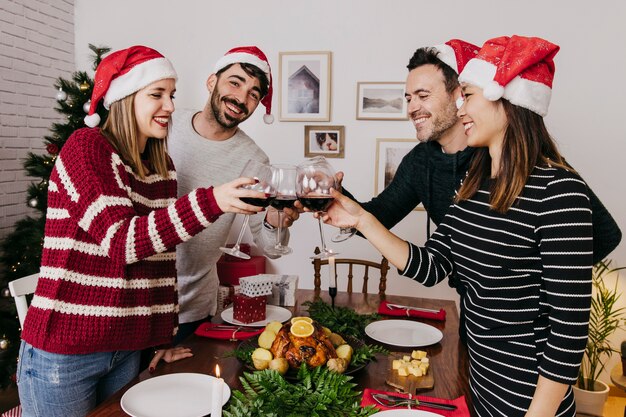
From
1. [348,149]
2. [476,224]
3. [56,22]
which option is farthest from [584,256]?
[56,22]

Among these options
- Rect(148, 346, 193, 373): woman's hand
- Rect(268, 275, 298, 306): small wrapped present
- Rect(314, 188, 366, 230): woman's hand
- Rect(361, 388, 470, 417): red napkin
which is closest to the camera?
Rect(361, 388, 470, 417): red napkin

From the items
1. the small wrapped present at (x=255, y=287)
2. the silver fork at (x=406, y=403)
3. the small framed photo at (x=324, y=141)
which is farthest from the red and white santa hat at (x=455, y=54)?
the small framed photo at (x=324, y=141)

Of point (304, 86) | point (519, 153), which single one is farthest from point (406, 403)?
point (304, 86)

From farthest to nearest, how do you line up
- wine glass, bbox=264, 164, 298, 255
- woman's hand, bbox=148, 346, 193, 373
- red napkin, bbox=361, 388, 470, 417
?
woman's hand, bbox=148, 346, 193, 373
wine glass, bbox=264, 164, 298, 255
red napkin, bbox=361, 388, 470, 417

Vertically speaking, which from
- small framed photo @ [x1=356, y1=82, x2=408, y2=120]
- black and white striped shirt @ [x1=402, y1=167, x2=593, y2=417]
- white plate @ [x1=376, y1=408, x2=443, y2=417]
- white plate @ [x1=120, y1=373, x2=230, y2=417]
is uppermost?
small framed photo @ [x1=356, y1=82, x2=408, y2=120]

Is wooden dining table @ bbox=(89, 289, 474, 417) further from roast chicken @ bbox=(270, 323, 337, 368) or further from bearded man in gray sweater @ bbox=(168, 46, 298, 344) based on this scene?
bearded man in gray sweater @ bbox=(168, 46, 298, 344)

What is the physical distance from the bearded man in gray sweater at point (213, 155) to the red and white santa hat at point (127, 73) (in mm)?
541

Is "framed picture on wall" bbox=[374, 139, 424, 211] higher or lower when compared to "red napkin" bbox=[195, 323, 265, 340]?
higher

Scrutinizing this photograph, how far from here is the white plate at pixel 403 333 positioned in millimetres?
1717

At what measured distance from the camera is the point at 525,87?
1.28 meters

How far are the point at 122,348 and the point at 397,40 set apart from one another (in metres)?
2.88

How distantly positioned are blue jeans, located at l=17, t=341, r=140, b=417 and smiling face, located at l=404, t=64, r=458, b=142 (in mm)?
1444

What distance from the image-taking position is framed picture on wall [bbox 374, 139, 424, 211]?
3674 millimetres

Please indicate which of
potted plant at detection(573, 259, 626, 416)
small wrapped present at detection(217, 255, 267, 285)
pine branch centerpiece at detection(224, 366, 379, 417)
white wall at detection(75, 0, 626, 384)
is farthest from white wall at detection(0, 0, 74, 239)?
potted plant at detection(573, 259, 626, 416)
